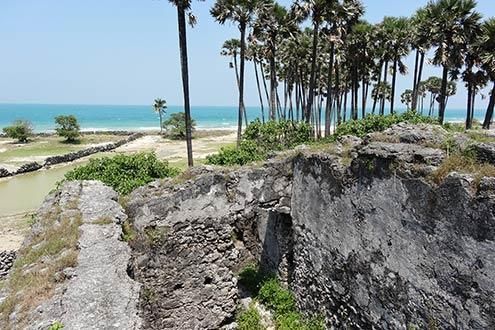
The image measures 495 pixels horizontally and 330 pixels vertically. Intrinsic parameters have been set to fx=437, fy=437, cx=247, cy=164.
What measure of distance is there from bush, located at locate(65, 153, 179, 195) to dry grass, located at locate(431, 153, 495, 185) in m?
12.1

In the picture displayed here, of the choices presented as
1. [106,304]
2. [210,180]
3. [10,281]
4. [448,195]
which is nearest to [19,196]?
[210,180]

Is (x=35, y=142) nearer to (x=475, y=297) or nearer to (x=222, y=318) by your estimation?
(x=222, y=318)

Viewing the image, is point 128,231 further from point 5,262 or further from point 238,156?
point 238,156

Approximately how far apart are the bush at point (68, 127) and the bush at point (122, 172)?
52170mm

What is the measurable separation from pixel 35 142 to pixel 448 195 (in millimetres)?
70007

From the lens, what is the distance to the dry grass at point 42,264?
274 inches

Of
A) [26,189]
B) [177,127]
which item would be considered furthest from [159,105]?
[26,189]

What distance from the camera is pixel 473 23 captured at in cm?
2881

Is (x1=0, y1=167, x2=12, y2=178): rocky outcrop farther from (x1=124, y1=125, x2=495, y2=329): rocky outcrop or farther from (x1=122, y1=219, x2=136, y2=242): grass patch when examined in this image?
(x1=122, y1=219, x2=136, y2=242): grass patch

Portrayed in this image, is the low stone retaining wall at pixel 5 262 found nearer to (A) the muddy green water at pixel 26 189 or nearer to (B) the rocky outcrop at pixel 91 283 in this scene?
(B) the rocky outcrop at pixel 91 283

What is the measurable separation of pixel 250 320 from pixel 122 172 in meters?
8.38

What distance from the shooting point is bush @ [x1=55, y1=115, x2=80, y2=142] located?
219 feet

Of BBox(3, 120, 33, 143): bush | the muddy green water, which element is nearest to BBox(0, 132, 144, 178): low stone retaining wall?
the muddy green water

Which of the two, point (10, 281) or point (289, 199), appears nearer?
point (10, 281)
